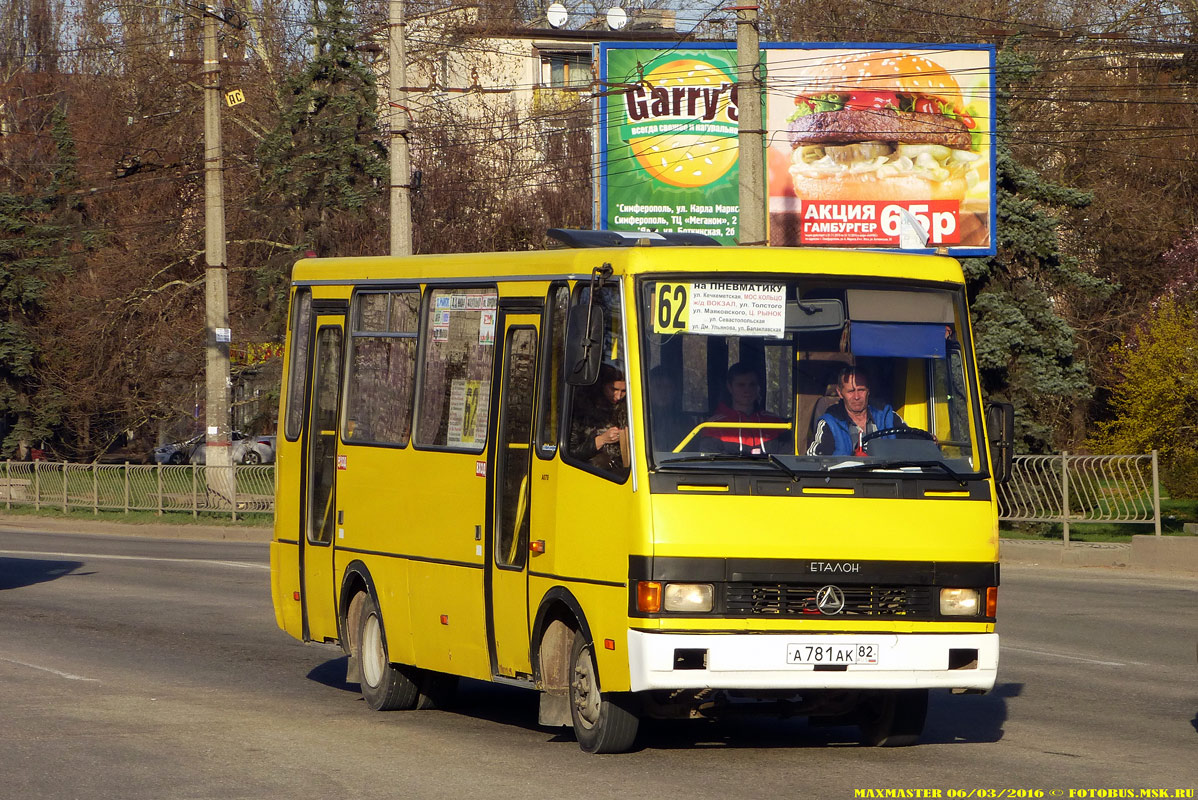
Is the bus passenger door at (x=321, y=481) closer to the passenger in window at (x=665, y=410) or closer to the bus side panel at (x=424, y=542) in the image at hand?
the bus side panel at (x=424, y=542)

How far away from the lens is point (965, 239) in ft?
107

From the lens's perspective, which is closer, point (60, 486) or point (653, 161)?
point (653, 161)

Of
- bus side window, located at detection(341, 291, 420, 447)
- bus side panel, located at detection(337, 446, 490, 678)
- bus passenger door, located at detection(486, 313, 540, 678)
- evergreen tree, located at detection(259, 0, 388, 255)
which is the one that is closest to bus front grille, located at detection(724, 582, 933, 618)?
bus passenger door, located at detection(486, 313, 540, 678)

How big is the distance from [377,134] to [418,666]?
36.9 m

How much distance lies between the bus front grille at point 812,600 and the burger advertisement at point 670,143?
2616 cm

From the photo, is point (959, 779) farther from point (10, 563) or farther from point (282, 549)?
point (10, 563)

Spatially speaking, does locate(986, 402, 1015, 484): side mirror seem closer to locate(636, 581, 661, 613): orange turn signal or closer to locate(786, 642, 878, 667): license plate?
locate(786, 642, 878, 667): license plate

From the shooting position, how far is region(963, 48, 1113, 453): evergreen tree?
30.7 metres

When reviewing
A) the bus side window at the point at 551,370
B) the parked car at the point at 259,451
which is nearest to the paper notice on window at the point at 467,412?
the bus side window at the point at 551,370

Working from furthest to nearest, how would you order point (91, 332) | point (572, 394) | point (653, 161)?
point (91, 332) → point (653, 161) → point (572, 394)

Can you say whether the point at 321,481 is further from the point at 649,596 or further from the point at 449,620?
the point at 649,596

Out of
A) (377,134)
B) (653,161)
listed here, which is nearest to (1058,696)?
(653,161)

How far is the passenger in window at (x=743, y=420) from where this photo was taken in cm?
873

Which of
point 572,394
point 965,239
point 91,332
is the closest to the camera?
point 572,394
